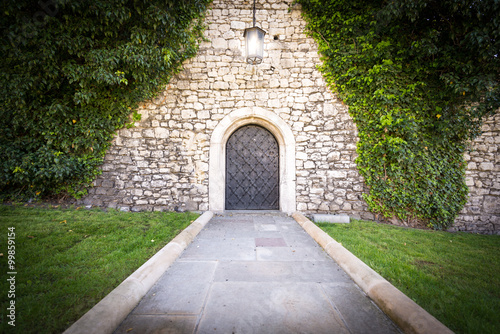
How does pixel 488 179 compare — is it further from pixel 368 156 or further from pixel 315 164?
pixel 315 164

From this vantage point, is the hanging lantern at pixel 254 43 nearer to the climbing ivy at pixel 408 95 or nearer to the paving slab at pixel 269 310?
the climbing ivy at pixel 408 95

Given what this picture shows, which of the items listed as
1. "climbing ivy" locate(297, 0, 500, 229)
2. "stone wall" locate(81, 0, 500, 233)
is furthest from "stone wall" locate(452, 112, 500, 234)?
"stone wall" locate(81, 0, 500, 233)

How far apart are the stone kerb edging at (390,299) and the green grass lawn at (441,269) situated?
23 cm

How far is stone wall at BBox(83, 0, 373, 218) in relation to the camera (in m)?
5.01

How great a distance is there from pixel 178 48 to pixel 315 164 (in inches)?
162

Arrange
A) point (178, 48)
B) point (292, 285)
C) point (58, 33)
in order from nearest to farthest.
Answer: point (292, 285) < point (58, 33) < point (178, 48)

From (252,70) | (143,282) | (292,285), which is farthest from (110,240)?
(252,70)

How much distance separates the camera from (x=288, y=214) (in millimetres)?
5000

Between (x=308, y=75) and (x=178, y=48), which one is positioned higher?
(x=178, y=48)

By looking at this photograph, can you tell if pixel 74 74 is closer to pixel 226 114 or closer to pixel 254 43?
pixel 226 114

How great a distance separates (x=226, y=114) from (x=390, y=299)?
14.6 ft

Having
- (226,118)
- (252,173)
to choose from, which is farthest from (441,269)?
(226,118)

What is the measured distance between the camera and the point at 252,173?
5336mm

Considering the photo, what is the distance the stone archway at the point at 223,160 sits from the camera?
5.02 metres
